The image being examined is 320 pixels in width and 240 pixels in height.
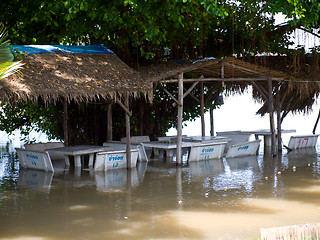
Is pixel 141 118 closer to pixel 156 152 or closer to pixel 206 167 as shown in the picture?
pixel 156 152

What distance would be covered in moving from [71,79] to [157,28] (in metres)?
2.13

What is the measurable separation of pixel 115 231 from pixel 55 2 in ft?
21.0

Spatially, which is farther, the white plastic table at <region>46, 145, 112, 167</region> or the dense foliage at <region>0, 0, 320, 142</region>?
the white plastic table at <region>46, 145, 112, 167</region>

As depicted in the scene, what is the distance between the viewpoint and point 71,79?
9641 millimetres

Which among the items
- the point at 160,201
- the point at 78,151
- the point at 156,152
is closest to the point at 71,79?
the point at 78,151

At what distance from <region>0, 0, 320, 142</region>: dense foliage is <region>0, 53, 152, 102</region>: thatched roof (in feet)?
2.68

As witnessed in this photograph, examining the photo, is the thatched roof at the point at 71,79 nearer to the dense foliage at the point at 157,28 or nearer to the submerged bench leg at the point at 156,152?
the dense foliage at the point at 157,28

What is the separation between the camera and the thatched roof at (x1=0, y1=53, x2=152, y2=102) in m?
8.80

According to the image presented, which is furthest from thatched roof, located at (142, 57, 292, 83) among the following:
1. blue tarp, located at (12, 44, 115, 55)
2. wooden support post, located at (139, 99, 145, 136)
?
wooden support post, located at (139, 99, 145, 136)

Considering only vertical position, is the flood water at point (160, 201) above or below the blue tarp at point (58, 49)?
below

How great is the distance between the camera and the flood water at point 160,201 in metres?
5.94

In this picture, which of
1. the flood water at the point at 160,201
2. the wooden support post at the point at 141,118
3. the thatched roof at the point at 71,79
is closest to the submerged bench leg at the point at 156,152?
the wooden support post at the point at 141,118

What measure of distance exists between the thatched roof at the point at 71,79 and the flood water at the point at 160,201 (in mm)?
1702

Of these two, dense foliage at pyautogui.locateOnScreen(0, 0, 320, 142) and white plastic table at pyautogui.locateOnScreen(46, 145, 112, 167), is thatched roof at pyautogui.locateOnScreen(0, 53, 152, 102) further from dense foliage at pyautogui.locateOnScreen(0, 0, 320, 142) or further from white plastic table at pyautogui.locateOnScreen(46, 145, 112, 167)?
white plastic table at pyautogui.locateOnScreen(46, 145, 112, 167)
